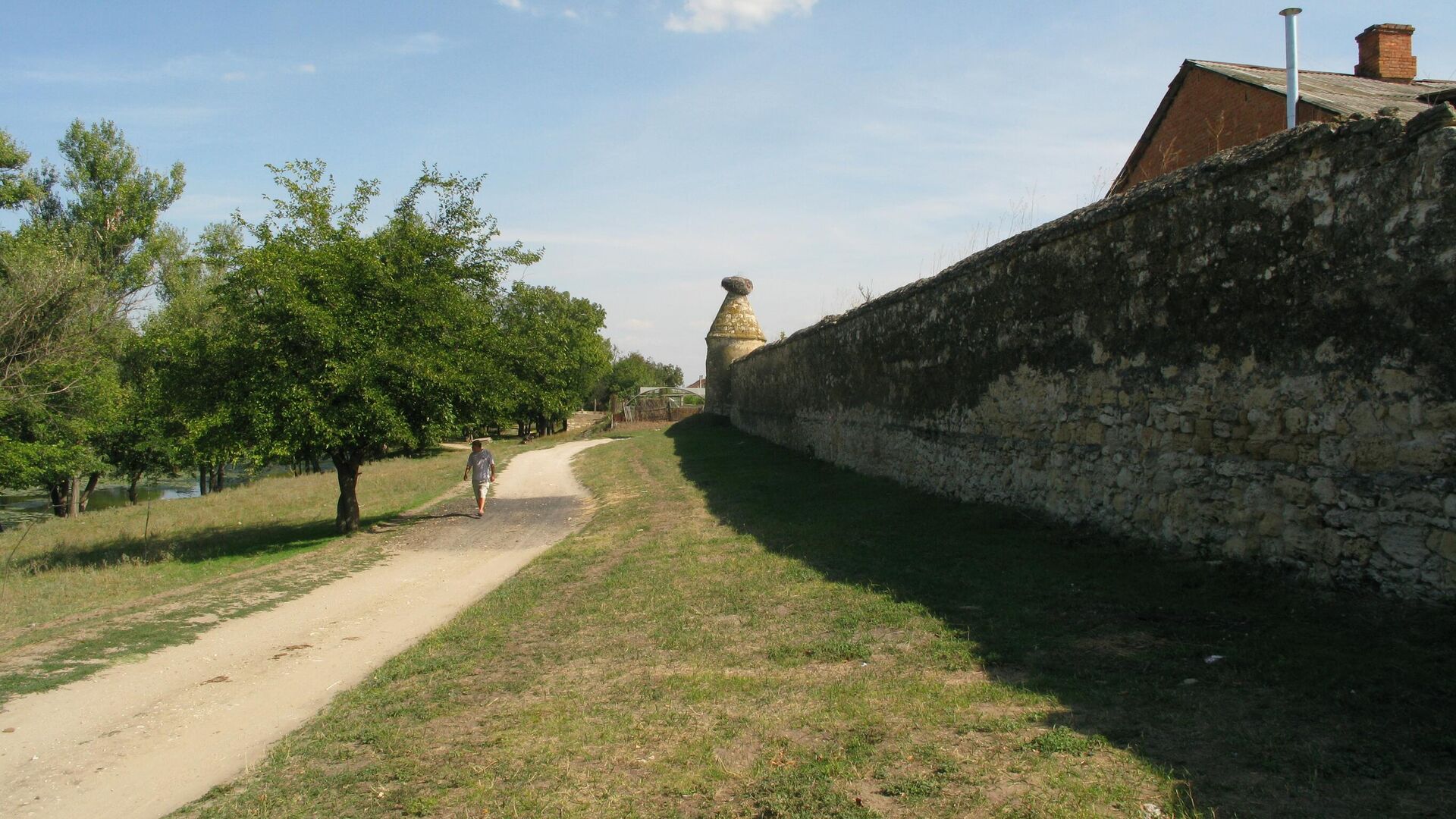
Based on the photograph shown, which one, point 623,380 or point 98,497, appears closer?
point 98,497

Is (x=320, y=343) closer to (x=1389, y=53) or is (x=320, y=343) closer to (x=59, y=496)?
(x=1389, y=53)

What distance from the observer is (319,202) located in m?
14.8

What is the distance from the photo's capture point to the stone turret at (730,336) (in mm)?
35969

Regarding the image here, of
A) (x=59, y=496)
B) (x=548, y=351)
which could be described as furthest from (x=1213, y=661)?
(x=59, y=496)

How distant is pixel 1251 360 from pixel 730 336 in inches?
1196

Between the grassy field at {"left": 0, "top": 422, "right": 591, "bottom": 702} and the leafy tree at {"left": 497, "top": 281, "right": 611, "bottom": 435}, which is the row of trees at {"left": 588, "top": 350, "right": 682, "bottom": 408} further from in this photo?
the grassy field at {"left": 0, "top": 422, "right": 591, "bottom": 702}

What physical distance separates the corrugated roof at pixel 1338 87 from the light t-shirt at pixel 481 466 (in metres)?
14.1

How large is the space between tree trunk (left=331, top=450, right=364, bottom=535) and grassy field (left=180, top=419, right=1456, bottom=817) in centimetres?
777

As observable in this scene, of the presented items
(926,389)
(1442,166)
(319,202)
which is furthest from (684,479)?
(1442,166)

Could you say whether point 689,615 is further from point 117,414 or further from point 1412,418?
point 117,414

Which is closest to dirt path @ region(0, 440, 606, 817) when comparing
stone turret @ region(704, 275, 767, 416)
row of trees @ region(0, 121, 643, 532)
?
row of trees @ region(0, 121, 643, 532)

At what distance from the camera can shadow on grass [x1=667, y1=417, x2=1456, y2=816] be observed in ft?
11.1

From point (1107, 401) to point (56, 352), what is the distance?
21.1m

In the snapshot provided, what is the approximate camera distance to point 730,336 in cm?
3609
